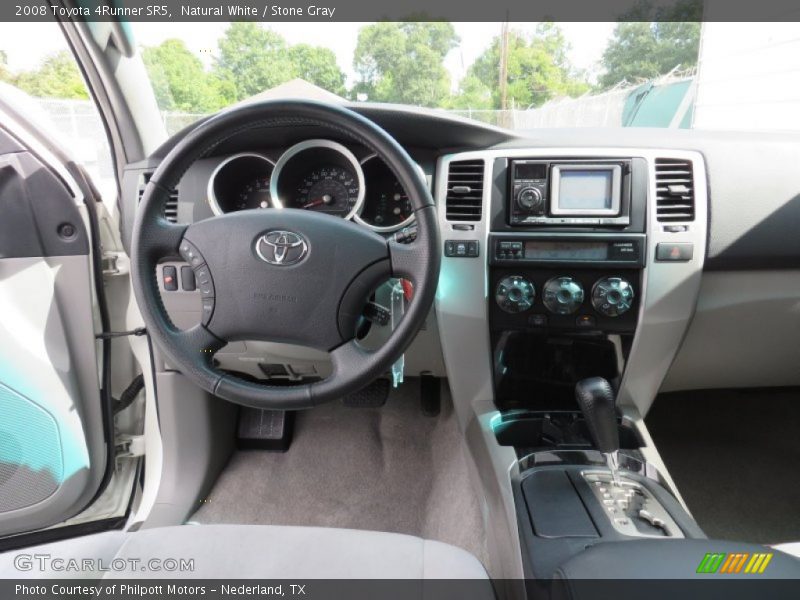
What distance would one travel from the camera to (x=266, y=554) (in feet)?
3.14

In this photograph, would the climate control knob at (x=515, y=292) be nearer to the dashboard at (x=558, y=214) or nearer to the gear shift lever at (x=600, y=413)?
the dashboard at (x=558, y=214)

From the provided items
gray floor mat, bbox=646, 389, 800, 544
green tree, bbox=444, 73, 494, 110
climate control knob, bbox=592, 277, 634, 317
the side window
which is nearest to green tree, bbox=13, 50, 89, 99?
the side window

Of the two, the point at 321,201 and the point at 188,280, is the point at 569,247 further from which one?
the point at 188,280

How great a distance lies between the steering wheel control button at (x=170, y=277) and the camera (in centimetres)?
142

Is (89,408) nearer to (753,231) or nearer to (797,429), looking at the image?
(753,231)

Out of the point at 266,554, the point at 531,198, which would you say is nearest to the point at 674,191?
the point at 531,198

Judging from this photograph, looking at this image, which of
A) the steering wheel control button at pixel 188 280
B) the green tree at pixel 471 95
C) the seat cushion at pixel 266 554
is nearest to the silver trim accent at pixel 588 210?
the green tree at pixel 471 95

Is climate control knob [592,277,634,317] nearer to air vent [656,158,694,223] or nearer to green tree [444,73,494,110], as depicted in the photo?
air vent [656,158,694,223]

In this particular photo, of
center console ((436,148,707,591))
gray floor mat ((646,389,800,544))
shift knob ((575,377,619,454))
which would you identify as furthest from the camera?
gray floor mat ((646,389,800,544))

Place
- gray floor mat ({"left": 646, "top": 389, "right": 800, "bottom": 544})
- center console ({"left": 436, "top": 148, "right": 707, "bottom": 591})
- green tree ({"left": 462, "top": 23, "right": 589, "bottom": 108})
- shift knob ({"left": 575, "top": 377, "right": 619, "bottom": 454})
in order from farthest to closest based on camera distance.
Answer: gray floor mat ({"left": 646, "top": 389, "right": 800, "bottom": 544}), green tree ({"left": 462, "top": 23, "right": 589, "bottom": 108}), center console ({"left": 436, "top": 148, "right": 707, "bottom": 591}), shift knob ({"left": 575, "top": 377, "right": 619, "bottom": 454})

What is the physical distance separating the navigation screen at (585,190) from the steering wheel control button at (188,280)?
1.03m

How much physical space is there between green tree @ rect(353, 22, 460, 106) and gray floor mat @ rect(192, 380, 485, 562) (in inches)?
47.6

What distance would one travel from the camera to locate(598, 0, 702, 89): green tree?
171 centimetres

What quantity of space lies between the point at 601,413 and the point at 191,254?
100 centimetres
